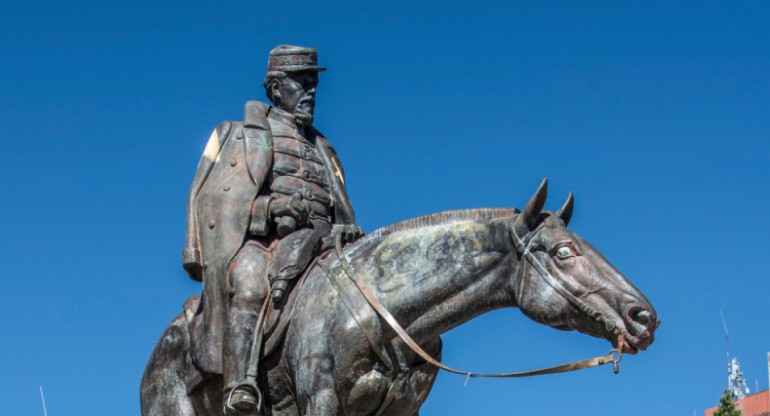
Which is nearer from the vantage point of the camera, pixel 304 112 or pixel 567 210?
pixel 567 210

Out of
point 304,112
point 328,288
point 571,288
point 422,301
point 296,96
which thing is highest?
point 296,96

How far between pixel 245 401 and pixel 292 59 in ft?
11.4

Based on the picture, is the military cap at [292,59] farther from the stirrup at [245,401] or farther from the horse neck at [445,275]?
the stirrup at [245,401]

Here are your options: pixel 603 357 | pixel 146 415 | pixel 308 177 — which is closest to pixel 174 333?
pixel 146 415

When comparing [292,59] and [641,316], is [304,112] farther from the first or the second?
[641,316]

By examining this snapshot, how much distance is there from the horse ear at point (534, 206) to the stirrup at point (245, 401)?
8.65 feet

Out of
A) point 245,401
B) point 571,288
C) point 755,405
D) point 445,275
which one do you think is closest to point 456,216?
point 445,275

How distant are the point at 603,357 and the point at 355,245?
2423 mm

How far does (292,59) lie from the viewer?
1274 cm

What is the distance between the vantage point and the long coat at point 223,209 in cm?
1173

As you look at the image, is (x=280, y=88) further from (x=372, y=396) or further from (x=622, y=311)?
(x=622, y=311)

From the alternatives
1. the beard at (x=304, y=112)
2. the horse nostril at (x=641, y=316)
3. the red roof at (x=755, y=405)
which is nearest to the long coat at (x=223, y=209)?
the beard at (x=304, y=112)

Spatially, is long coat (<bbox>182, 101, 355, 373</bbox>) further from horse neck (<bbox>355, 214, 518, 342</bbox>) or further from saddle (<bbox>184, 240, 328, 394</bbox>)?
horse neck (<bbox>355, 214, 518, 342</bbox>)

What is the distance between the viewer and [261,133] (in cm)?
1242
